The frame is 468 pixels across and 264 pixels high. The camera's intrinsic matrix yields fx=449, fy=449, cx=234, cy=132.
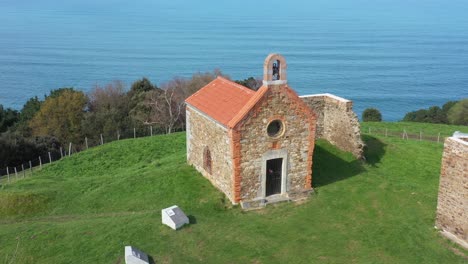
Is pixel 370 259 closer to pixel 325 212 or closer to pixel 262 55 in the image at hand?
pixel 325 212

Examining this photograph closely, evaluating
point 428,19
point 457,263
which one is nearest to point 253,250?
point 457,263

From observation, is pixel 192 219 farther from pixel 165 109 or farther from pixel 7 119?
pixel 7 119

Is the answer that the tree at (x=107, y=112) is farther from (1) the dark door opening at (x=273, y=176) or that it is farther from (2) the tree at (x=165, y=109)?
(1) the dark door opening at (x=273, y=176)

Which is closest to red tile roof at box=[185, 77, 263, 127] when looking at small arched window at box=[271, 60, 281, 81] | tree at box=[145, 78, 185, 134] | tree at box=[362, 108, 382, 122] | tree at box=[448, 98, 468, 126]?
small arched window at box=[271, 60, 281, 81]

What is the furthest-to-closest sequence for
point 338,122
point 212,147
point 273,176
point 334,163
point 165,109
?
point 165,109 → point 338,122 → point 334,163 → point 212,147 → point 273,176

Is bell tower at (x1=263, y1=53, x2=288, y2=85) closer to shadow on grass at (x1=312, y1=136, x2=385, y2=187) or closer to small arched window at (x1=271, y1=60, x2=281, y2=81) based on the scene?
small arched window at (x1=271, y1=60, x2=281, y2=81)

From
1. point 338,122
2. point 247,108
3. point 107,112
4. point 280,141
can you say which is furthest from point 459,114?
point 247,108

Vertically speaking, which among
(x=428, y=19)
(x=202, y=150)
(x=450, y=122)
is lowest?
(x=450, y=122)
